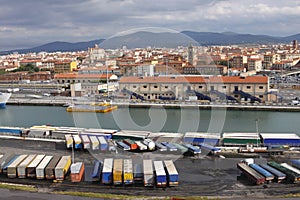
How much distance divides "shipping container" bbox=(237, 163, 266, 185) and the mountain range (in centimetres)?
137

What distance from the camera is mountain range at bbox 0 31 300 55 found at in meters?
3.68

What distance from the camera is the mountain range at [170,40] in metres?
3.68

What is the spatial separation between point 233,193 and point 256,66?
1395 centimetres

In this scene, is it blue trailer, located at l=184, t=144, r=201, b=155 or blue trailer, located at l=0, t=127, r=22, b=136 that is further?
blue trailer, located at l=0, t=127, r=22, b=136

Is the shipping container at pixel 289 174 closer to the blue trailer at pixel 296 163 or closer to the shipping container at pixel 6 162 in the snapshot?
the blue trailer at pixel 296 163

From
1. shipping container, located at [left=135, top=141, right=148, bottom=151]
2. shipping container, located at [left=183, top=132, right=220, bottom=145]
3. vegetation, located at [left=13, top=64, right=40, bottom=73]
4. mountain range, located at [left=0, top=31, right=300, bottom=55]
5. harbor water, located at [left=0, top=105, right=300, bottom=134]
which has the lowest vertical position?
harbor water, located at [left=0, top=105, right=300, bottom=134]

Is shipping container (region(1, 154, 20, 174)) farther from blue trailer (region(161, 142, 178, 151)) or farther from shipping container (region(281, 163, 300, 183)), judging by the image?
shipping container (region(281, 163, 300, 183))

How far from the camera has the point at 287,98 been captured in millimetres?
9156

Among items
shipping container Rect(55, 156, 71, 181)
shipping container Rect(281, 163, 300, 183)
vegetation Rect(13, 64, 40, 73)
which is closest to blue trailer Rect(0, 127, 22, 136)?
shipping container Rect(55, 156, 71, 181)

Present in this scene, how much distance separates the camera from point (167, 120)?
24.1 feet

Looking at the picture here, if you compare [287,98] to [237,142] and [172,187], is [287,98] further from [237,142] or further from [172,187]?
[172,187]

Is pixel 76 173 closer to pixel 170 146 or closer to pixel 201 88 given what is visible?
pixel 170 146

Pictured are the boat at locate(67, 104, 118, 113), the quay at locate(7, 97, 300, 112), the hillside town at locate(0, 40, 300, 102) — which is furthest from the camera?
the hillside town at locate(0, 40, 300, 102)

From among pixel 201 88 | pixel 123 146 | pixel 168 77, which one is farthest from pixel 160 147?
pixel 168 77
